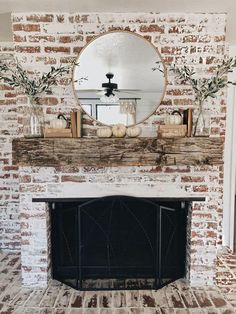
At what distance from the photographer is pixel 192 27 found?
2318 mm

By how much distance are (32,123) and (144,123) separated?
866mm

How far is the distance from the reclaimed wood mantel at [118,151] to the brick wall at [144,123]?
26cm

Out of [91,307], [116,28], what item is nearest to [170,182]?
[91,307]

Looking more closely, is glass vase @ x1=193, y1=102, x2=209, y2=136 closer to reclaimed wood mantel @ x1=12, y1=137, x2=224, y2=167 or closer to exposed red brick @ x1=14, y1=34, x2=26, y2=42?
reclaimed wood mantel @ x1=12, y1=137, x2=224, y2=167

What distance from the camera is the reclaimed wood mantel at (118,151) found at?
217cm

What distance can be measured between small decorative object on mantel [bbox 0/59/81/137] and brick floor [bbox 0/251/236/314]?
1.25 m

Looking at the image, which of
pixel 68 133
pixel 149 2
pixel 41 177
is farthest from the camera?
pixel 41 177

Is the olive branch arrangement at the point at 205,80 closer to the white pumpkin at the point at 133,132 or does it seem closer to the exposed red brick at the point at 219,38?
the exposed red brick at the point at 219,38

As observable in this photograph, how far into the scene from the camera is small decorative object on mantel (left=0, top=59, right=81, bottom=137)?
2254 millimetres

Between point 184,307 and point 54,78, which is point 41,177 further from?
point 184,307

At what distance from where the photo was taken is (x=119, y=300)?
2287 millimetres

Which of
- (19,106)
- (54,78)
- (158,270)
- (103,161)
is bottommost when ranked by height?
(158,270)

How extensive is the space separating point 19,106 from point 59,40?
23.5 inches

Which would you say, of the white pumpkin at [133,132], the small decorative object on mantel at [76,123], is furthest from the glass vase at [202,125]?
the small decorative object on mantel at [76,123]
